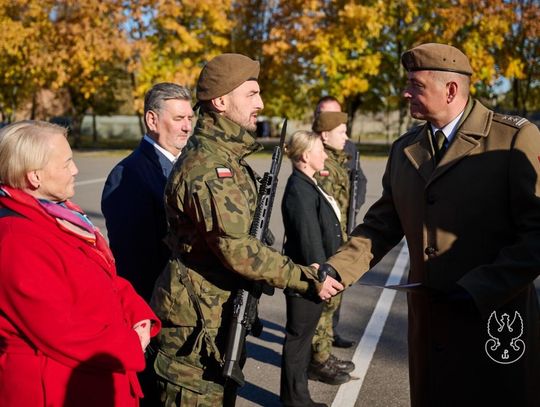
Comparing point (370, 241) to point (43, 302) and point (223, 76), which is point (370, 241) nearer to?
point (223, 76)

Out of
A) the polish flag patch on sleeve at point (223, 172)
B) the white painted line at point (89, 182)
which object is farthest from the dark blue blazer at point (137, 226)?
the white painted line at point (89, 182)

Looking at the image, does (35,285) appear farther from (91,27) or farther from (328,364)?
(91,27)

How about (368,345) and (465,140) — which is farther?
(368,345)

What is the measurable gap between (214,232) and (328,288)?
0.73 m

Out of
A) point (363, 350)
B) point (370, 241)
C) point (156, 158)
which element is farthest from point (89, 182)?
point (370, 241)

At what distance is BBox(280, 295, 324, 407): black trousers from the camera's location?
14.7 feet

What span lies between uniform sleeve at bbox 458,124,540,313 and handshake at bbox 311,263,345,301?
70 centimetres

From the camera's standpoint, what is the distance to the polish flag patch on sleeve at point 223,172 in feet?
9.36

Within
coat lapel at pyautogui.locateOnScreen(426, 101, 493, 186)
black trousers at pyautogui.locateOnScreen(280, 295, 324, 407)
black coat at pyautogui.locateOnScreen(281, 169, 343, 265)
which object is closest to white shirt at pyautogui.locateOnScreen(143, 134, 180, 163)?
black coat at pyautogui.locateOnScreen(281, 169, 343, 265)

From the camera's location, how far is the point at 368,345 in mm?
5715

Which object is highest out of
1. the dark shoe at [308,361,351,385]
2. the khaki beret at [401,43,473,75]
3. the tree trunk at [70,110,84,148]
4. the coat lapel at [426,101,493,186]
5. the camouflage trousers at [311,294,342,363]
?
the khaki beret at [401,43,473,75]

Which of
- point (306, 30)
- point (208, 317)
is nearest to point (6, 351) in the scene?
point (208, 317)

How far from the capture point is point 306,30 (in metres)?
24.0

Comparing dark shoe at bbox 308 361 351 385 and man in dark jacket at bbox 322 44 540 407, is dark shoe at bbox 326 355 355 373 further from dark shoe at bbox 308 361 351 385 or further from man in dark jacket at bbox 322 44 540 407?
man in dark jacket at bbox 322 44 540 407
